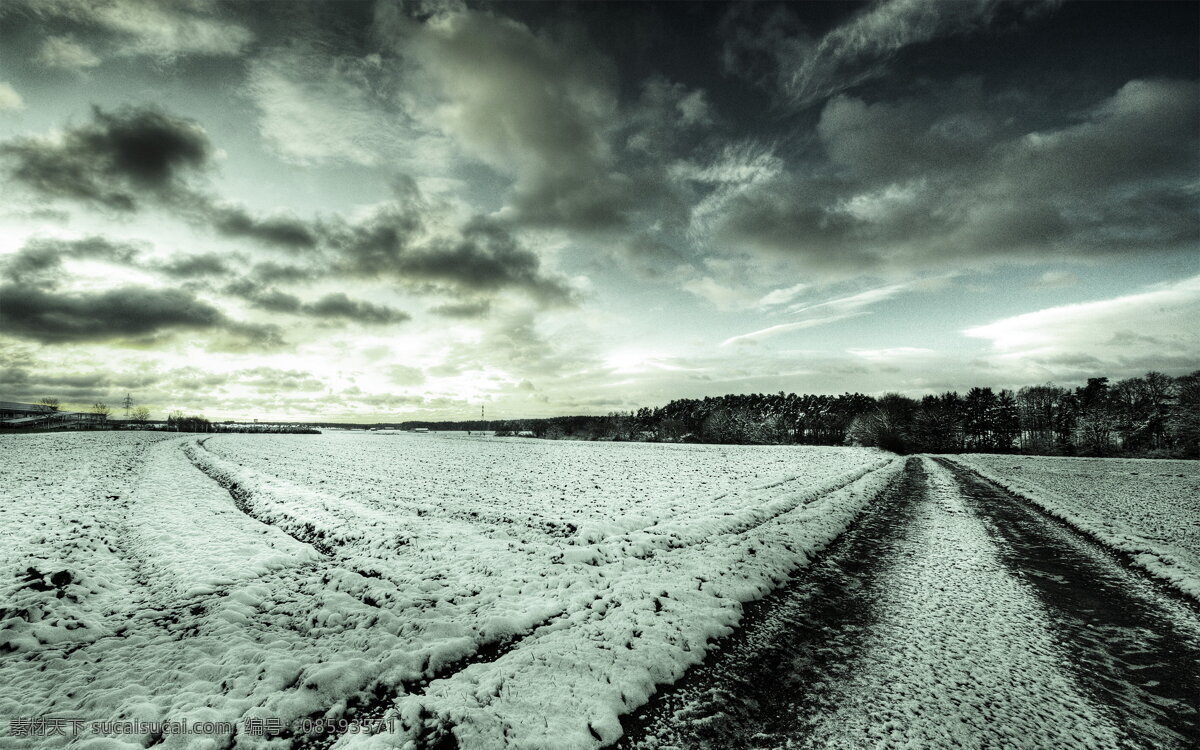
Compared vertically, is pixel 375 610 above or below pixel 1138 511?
above

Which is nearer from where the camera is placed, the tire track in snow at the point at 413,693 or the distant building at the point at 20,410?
the tire track in snow at the point at 413,693

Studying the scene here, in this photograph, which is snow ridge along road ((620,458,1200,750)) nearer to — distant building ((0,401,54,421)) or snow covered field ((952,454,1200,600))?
snow covered field ((952,454,1200,600))

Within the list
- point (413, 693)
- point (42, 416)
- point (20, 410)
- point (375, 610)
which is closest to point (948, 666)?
point (413, 693)

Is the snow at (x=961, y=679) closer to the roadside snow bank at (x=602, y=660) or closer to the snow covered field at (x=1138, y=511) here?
the roadside snow bank at (x=602, y=660)

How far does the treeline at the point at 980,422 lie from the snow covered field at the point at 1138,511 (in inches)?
2062

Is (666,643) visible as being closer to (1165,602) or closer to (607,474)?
(1165,602)

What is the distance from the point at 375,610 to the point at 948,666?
8.33 metres

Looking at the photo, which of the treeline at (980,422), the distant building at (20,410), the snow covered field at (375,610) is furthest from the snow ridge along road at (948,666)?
the distant building at (20,410)

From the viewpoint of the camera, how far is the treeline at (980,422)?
6725 cm

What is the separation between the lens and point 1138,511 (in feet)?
53.3

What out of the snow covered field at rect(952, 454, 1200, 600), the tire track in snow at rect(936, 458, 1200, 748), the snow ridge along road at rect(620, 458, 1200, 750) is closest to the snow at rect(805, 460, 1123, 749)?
the snow ridge along road at rect(620, 458, 1200, 750)

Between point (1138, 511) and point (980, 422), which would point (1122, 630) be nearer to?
point (1138, 511)

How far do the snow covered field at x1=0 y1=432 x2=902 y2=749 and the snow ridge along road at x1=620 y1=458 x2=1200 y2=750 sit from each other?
0.73 meters

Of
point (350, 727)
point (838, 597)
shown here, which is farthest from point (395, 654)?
point (838, 597)
